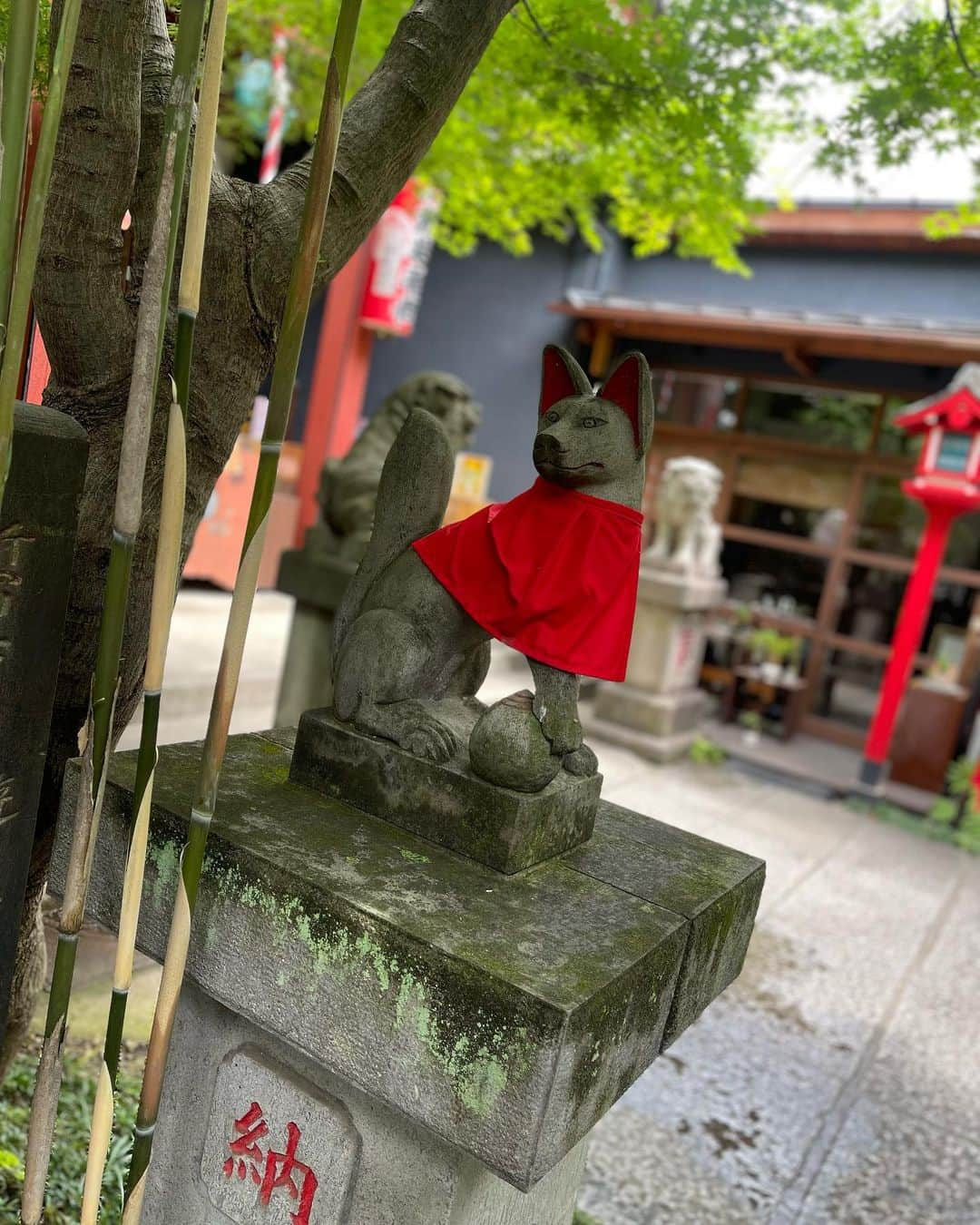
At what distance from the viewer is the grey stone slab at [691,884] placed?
1786 millimetres

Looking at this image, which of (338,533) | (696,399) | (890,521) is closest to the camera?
(338,533)

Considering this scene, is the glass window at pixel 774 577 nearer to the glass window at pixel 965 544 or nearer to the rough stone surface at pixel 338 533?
the glass window at pixel 965 544

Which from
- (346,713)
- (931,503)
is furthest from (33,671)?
(931,503)

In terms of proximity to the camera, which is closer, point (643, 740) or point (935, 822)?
point (935, 822)

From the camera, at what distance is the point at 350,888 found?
1549 mm

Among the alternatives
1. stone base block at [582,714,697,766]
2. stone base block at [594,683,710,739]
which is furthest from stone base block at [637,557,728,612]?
stone base block at [582,714,697,766]

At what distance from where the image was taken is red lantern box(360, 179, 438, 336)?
29.6 feet

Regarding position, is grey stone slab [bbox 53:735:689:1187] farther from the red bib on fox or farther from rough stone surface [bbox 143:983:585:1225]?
the red bib on fox

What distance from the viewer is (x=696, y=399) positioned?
35.9 ft

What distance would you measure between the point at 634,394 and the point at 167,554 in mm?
899

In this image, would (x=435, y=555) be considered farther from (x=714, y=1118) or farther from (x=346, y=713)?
(x=714, y=1118)

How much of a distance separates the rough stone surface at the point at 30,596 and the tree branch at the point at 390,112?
0.65 metres

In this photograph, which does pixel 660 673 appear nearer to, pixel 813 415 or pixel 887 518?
pixel 887 518

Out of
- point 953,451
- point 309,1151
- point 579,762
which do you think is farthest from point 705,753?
point 309,1151
